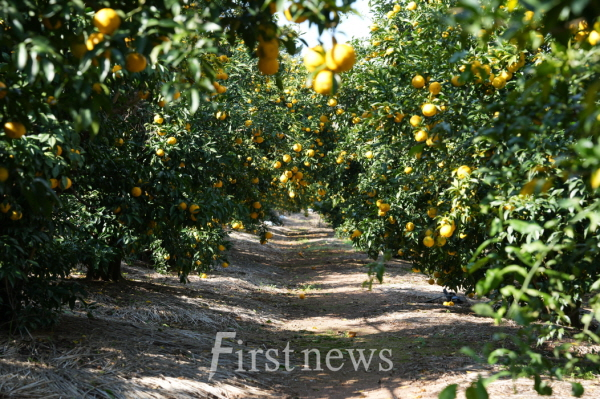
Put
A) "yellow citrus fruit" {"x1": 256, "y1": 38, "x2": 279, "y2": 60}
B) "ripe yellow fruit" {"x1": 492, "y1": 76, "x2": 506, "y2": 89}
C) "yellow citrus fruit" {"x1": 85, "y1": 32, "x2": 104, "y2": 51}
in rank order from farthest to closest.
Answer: "ripe yellow fruit" {"x1": 492, "y1": 76, "x2": 506, "y2": 89}, "yellow citrus fruit" {"x1": 256, "y1": 38, "x2": 279, "y2": 60}, "yellow citrus fruit" {"x1": 85, "y1": 32, "x2": 104, "y2": 51}

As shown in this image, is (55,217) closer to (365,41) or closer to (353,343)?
(353,343)

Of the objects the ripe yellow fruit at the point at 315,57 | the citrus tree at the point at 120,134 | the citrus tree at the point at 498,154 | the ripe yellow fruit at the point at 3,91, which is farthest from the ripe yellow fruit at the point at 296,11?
the ripe yellow fruit at the point at 3,91

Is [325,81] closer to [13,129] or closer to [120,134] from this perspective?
[13,129]

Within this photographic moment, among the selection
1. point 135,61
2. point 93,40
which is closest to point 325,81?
point 135,61

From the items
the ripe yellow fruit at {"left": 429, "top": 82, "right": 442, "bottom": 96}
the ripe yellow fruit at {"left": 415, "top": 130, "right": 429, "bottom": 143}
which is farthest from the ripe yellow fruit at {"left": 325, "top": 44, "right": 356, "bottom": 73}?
the ripe yellow fruit at {"left": 429, "top": 82, "right": 442, "bottom": 96}

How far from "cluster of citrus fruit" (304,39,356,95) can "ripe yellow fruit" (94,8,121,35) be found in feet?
2.13

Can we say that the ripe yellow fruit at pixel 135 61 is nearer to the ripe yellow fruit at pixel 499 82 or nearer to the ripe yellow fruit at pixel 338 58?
the ripe yellow fruit at pixel 338 58

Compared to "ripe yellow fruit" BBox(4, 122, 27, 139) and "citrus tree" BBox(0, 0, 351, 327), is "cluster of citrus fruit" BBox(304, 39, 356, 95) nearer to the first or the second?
"citrus tree" BBox(0, 0, 351, 327)

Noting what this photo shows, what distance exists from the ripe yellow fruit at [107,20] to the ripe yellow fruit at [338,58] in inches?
26.9

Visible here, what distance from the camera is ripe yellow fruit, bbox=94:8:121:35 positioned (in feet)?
5.64

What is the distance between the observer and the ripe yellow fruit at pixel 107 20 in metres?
1.72

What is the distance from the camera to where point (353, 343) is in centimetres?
680

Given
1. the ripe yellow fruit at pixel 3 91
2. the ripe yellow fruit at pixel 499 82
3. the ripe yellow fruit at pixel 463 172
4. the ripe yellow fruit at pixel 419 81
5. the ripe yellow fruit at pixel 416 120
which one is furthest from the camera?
the ripe yellow fruit at pixel 419 81

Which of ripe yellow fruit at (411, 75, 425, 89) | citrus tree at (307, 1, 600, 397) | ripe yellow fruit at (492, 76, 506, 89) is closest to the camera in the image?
citrus tree at (307, 1, 600, 397)
